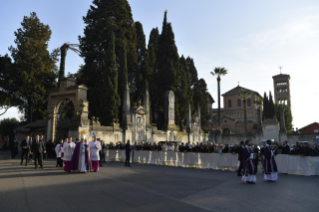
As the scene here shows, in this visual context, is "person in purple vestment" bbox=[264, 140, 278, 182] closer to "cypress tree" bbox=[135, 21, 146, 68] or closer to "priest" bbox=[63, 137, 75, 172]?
"priest" bbox=[63, 137, 75, 172]

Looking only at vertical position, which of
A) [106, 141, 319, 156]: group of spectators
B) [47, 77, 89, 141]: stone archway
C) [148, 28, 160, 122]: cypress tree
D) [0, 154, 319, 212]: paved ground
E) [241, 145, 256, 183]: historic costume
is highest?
[148, 28, 160, 122]: cypress tree

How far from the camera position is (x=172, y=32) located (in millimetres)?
40125

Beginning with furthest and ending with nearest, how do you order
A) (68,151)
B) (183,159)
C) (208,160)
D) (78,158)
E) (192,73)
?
1. (192,73)
2. (183,159)
3. (208,160)
4. (68,151)
5. (78,158)

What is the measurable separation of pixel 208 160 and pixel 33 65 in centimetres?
2507

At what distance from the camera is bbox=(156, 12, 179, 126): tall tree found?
37.2 metres

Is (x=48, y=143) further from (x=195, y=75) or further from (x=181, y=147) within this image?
(x=195, y=75)

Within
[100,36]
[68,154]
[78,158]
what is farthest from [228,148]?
[100,36]

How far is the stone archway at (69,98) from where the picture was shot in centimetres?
2225

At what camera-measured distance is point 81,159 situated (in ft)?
43.9

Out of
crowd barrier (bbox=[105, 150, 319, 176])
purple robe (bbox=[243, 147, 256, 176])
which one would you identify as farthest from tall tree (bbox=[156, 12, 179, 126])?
purple robe (bbox=[243, 147, 256, 176])

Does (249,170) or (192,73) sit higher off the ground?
(192,73)

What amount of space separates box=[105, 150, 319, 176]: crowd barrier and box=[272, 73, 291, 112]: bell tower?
254 ft

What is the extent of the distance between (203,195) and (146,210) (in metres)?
2.51

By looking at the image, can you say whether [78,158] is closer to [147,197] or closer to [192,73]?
[147,197]
